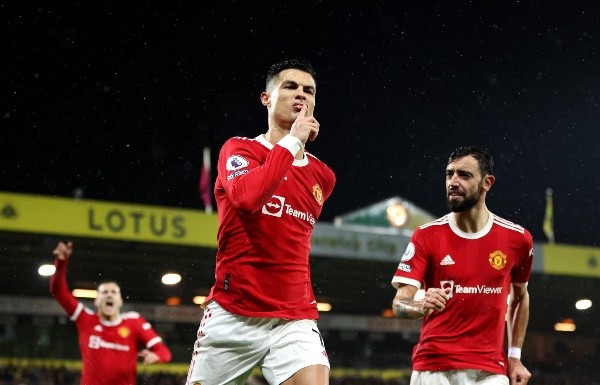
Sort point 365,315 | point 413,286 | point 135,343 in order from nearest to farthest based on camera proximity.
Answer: point 413,286 → point 135,343 → point 365,315

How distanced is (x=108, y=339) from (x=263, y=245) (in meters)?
5.28

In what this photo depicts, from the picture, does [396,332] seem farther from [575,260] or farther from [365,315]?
[575,260]

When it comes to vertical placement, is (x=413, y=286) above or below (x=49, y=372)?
below

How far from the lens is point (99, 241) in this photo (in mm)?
17062

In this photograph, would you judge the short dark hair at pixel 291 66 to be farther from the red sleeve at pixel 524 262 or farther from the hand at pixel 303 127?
the red sleeve at pixel 524 262

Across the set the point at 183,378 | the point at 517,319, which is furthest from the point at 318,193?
the point at 183,378

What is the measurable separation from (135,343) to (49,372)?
13.5 m

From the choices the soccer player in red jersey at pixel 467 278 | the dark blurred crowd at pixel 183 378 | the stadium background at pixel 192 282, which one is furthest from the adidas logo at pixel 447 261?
the dark blurred crowd at pixel 183 378

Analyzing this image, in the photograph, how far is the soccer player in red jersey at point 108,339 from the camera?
8.99m

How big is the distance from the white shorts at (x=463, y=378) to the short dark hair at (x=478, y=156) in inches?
50.2

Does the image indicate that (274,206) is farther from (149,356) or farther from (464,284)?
(149,356)

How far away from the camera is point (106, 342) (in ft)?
30.1

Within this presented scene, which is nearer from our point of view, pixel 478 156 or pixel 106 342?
pixel 478 156

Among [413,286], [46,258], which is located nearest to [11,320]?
[46,258]
